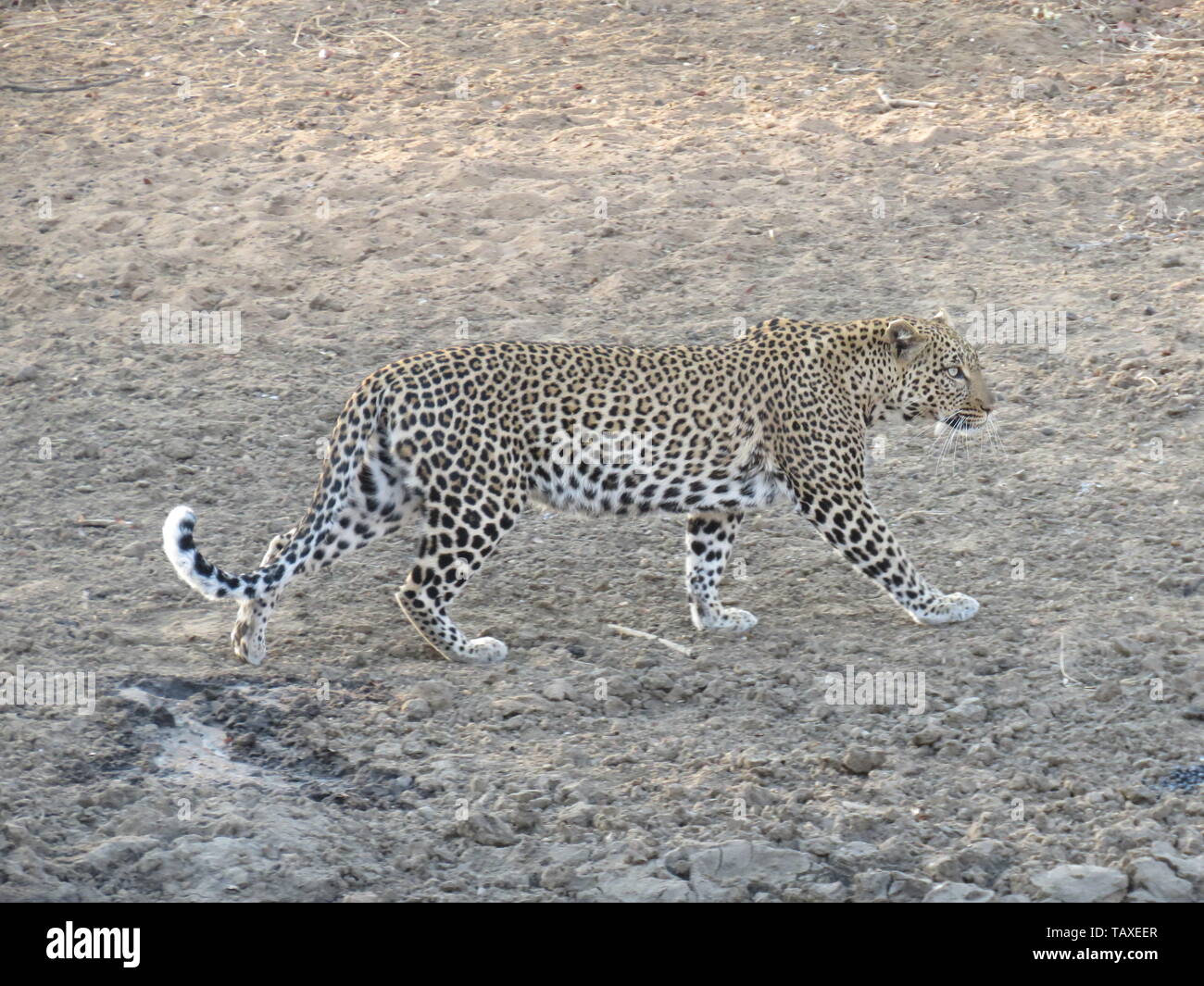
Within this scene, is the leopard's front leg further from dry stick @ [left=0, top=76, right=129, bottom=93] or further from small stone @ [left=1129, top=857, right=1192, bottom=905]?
dry stick @ [left=0, top=76, right=129, bottom=93]

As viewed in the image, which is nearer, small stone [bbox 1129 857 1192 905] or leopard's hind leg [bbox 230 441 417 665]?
small stone [bbox 1129 857 1192 905]

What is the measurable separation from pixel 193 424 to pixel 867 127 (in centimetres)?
637

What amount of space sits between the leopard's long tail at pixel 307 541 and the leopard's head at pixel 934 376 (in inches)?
109

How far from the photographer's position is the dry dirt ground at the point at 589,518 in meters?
6.48

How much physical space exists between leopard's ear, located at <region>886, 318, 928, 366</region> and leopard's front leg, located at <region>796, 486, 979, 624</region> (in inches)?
31.6

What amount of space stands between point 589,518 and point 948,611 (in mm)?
2084

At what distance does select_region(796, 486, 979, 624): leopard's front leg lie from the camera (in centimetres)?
825

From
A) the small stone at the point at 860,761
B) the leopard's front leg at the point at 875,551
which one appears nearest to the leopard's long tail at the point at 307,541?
the leopard's front leg at the point at 875,551

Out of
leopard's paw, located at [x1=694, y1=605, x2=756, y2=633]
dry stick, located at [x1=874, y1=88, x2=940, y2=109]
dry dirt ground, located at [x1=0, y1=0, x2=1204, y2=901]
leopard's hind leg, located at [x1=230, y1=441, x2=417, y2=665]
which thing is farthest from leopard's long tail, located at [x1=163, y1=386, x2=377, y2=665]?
dry stick, located at [x1=874, y1=88, x2=940, y2=109]

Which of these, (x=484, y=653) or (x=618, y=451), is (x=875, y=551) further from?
(x=484, y=653)

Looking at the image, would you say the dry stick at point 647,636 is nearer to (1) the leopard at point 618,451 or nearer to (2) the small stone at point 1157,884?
(1) the leopard at point 618,451
